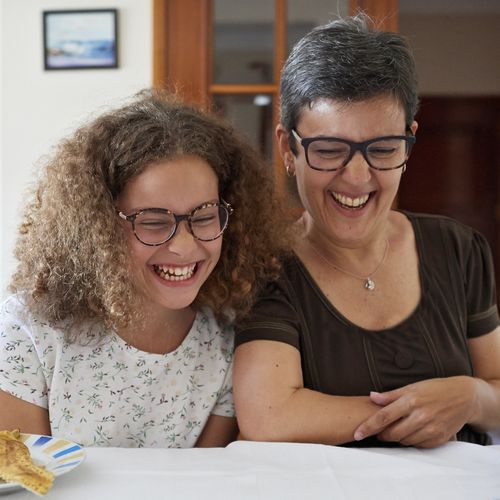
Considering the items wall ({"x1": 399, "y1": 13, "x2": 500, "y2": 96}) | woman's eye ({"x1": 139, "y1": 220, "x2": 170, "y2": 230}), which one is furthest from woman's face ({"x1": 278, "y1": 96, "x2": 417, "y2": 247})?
Result: wall ({"x1": 399, "y1": 13, "x2": 500, "y2": 96})

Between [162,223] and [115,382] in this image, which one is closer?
[162,223]

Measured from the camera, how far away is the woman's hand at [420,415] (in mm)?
1273

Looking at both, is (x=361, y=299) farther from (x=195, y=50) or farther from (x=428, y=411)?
(x=195, y=50)

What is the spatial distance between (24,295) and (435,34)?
517 centimetres

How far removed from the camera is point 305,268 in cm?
155

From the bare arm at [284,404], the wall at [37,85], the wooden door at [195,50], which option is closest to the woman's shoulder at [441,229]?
the bare arm at [284,404]

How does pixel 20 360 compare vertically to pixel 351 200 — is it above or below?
below

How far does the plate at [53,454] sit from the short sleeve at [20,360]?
16 centimetres

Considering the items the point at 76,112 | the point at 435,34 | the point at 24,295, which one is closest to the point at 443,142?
the point at 435,34

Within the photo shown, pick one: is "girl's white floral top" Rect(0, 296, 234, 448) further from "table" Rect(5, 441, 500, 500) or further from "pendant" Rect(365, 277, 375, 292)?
"pendant" Rect(365, 277, 375, 292)

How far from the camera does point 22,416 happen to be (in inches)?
54.0

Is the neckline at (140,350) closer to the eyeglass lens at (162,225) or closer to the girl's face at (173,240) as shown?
the girl's face at (173,240)

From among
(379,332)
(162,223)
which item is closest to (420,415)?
(379,332)

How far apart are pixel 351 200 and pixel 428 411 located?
43 centimetres
